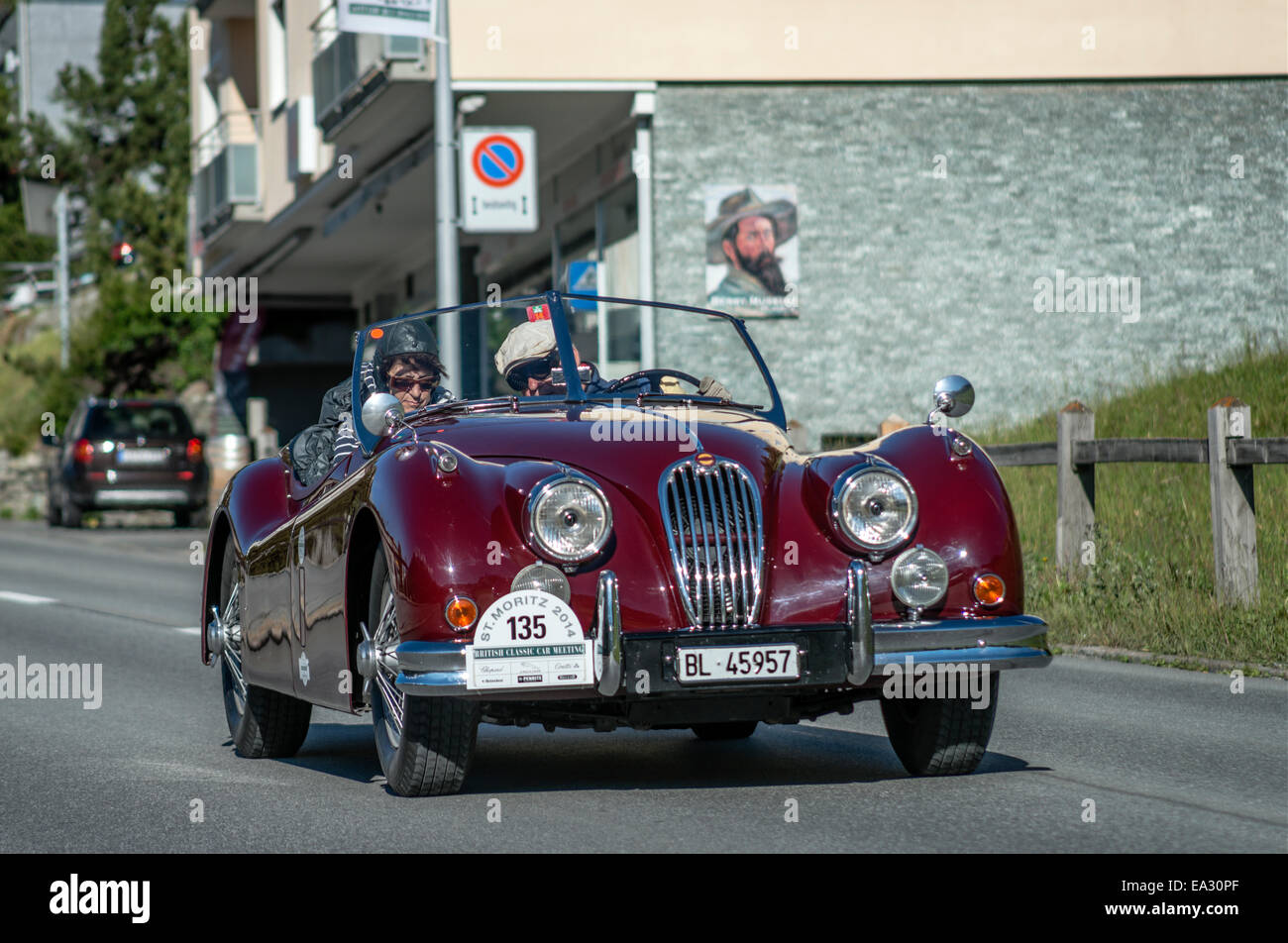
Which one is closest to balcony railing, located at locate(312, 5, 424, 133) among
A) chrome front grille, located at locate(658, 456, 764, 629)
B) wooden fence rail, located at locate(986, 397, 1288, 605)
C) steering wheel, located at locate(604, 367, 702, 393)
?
wooden fence rail, located at locate(986, 397, 1288, 605)

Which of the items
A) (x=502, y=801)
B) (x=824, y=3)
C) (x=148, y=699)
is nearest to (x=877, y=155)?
(x=824, y=3)

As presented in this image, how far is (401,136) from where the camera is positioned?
2544 centimetres

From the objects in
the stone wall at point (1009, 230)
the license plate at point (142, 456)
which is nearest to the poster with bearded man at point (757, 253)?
the stone wall at point (1009, 230)

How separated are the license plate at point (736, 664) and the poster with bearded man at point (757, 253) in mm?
17265

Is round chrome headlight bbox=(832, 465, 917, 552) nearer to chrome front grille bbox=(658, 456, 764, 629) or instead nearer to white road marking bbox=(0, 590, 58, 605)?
chrome front grille bbox=(658, 456, 764, 629)

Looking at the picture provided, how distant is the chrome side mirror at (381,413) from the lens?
6.94 metres

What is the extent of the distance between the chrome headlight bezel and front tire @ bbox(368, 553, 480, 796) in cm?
127

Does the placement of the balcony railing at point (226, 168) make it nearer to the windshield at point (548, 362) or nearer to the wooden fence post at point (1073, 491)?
the wooden fence post at point (1073, 491)

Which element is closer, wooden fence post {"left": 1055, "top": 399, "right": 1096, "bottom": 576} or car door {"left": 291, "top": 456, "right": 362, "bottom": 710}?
car door {"left": 291, "top": 456, "right": 362, "bottom": 710}

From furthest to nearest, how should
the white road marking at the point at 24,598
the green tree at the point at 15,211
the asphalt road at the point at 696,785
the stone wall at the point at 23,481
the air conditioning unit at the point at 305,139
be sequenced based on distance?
the green tree at the point at 15,211
the stone wall at the point at 23,481
the air conditioning unit at the point at 305,139
the white road marking at the point at 24,598
the asphalt road at the point at 696,785

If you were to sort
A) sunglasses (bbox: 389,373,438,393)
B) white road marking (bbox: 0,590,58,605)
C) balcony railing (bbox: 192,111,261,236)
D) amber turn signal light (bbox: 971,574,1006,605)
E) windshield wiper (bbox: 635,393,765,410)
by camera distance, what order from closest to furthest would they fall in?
amber turn signal light (bbox: 971,574,1006,605) → windshield wiper (bbox: 635,393,765,410) → sunglasses (bbox: 389,373,438,393) → white road marking (bbox: 0,590,58,605) → balcony railing (bbox: 192,111,261,236)

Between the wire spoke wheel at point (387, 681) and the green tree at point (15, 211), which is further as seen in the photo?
the green tree at point (15, 211)

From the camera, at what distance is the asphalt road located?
585cm
